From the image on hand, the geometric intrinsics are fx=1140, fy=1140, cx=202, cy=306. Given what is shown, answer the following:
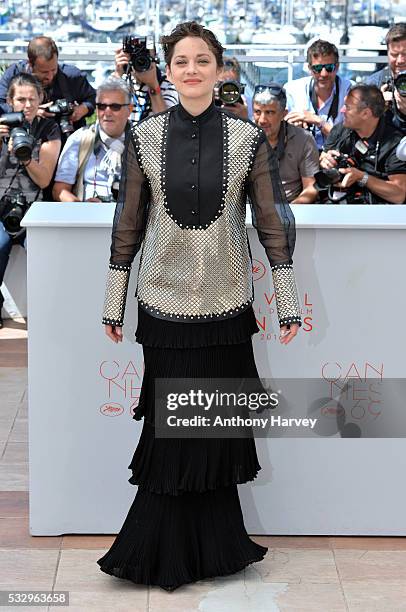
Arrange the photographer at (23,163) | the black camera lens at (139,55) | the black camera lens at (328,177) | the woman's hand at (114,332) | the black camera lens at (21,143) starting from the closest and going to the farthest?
the woman's hand at (114,332) < the black camera lens at (328,177) < the black camera lens at (21,143) < the photographer at (23,163) < the black camera lens at (139,55)

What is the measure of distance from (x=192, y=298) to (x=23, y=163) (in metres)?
3.20

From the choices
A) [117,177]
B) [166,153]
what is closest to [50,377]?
[166,153]

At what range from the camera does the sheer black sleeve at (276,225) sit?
3383mm

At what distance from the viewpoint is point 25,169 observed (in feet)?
21.2

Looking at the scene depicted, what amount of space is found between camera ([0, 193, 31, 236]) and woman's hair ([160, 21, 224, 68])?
10.9 ft

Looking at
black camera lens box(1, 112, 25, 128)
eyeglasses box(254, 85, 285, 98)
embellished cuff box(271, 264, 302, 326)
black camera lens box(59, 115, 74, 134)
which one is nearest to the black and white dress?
embellished cuff box(271, 264, 302, 326)

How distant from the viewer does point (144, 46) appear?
22.7ft

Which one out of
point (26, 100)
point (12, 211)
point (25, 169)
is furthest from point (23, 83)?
point (12, 211)

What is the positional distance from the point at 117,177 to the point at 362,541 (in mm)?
2959

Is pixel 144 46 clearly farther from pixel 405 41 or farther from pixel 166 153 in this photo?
pixel 166 153

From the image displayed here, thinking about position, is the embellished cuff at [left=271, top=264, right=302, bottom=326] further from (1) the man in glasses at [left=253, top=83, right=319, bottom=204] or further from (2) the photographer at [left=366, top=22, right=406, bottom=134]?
(2) the photographer at [left=366, top=22, right=406, bottom=134]

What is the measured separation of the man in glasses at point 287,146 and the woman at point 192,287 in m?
2.80

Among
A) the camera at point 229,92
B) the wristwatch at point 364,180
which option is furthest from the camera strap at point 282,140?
the camera at point 229,92

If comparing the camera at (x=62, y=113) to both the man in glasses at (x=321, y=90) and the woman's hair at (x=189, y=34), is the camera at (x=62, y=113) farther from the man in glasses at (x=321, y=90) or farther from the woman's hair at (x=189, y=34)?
the woman's hair at (x=189, y=34)
